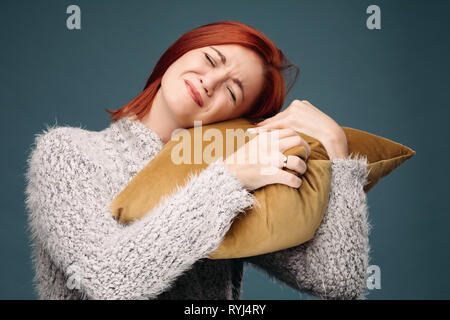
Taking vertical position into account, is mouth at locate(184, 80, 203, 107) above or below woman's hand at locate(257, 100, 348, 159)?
above

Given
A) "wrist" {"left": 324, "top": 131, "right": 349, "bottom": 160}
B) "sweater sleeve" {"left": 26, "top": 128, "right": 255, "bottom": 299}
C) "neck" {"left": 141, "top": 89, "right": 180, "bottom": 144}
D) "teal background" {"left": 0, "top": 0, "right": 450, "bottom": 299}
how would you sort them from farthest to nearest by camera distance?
"teal background" {"left": 0, "top": 0, "right": 450, "bottom": 299} → "neck" {"left": 141, "top": 89, "right": 180, "bottom": 144} → "wrist" {"left": 324, "top": 131, "right": 349, "bottom": 160} → "sweater sleeve" {"left": 26, "top": 128, "right": 255, "bottom": 299}

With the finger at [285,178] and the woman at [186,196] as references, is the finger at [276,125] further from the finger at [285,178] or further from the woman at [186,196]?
the finger at [285,178]

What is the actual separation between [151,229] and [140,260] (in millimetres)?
69

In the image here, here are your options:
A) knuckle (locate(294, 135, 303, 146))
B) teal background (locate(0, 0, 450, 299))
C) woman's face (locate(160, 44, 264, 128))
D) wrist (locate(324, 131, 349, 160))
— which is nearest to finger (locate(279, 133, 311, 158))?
knuckle (locate(294, 135, 303, 146))

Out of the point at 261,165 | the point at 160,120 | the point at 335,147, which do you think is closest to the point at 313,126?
the point at 335,147

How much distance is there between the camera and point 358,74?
260 centimetres

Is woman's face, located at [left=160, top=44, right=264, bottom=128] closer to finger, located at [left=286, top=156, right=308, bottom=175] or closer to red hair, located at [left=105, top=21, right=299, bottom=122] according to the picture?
red hair, located at [left=105, top=21, right=299, bottom=122]

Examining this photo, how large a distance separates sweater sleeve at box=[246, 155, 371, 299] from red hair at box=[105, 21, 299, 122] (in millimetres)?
383

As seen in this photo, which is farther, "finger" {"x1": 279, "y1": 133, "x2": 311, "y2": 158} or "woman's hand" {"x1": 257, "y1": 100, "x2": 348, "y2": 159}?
"woman's hand" {"x1": 257, "y1": 100, "x2": 348, "y2": 159}

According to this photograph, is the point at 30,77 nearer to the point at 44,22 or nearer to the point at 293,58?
the point at 44,22

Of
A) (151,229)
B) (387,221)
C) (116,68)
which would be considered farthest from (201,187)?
(387,221)

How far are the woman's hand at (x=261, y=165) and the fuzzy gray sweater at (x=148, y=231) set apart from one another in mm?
32

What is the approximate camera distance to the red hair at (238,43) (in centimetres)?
144

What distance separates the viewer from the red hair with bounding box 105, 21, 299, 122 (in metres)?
1.44
